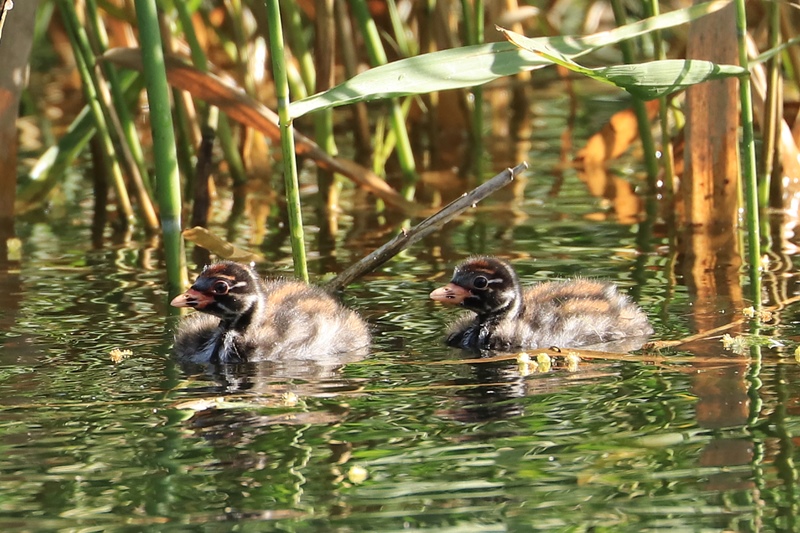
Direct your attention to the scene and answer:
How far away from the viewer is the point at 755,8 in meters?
10.2

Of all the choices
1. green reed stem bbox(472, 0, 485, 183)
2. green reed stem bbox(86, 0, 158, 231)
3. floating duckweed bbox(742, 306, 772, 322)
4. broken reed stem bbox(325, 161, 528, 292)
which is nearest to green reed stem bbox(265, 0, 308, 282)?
broken reed stem bbox(325, 161, 528, 292)

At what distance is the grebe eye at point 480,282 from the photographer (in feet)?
19.4

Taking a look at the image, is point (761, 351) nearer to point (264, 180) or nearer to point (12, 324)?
point (12, 324)

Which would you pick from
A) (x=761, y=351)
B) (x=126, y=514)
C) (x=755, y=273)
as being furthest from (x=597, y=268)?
(x=126, y=514)

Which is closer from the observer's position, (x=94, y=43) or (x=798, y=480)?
(x=798, y=480)

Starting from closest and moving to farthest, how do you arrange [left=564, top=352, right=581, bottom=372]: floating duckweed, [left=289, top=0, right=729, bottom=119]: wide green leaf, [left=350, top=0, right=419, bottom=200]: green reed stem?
[left=564, top=352, right=581, bottom=372]: floating duckweed → [left=289, top=0, right=729, bottom=119]: wide green leaf → [left=350, top=0, right=419, bottom=200]: green reed stem

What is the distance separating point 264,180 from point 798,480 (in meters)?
7.00

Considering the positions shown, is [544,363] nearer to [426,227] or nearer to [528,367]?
[528,367]

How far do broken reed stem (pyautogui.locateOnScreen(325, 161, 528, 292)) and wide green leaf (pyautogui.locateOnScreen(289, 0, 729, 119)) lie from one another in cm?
56

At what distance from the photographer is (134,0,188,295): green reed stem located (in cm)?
553

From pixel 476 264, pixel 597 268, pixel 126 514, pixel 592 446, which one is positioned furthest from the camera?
pixel 597 268

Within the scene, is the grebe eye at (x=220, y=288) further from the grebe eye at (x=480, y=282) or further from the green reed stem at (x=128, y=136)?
the green reed stem at (x=128, y=136)

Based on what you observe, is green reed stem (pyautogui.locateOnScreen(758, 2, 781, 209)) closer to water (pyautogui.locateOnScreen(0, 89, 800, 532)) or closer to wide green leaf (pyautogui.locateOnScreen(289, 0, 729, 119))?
water (pyautogui.locateOnScreen(0, 89, 800, 532))

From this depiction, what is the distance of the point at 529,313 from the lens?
5926 mm
